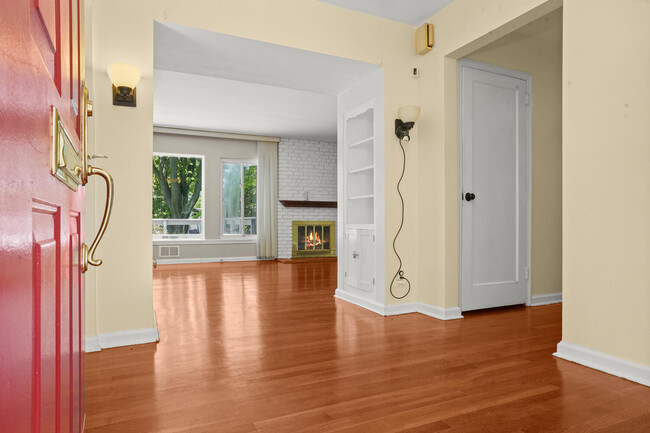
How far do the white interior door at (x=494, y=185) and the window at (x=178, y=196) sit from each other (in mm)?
5569

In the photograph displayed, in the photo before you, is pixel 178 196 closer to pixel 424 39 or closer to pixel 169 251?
pixel 169 251

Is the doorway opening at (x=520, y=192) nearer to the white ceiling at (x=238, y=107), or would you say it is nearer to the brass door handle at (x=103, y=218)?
the white ceiling at (x=238, y=107)

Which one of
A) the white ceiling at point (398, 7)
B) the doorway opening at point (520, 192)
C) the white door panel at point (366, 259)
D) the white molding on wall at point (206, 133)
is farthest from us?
the white molding on wall at point (206, 133)

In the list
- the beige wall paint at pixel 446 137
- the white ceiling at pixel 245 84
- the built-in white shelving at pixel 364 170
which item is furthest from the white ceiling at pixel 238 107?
the beige wall paint at pixel 446 137

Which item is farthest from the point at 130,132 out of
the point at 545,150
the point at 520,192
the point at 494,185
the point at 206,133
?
the point at 206,133

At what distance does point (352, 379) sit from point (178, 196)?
6.64 m

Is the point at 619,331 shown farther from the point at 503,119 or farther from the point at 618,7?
the point at 503,119

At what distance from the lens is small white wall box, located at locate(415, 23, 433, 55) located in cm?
334

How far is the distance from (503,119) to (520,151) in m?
0.35

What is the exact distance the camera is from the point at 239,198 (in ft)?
26.2

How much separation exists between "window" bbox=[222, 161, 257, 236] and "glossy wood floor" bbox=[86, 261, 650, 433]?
467 cm

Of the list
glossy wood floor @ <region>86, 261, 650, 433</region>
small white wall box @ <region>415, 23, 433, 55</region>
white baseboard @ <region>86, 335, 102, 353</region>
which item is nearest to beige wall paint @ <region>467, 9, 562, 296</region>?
glossy wood floor @ <region>86, 261, 650, 433</region>

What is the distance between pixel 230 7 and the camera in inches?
113

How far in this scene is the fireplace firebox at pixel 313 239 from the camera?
27.1ft
